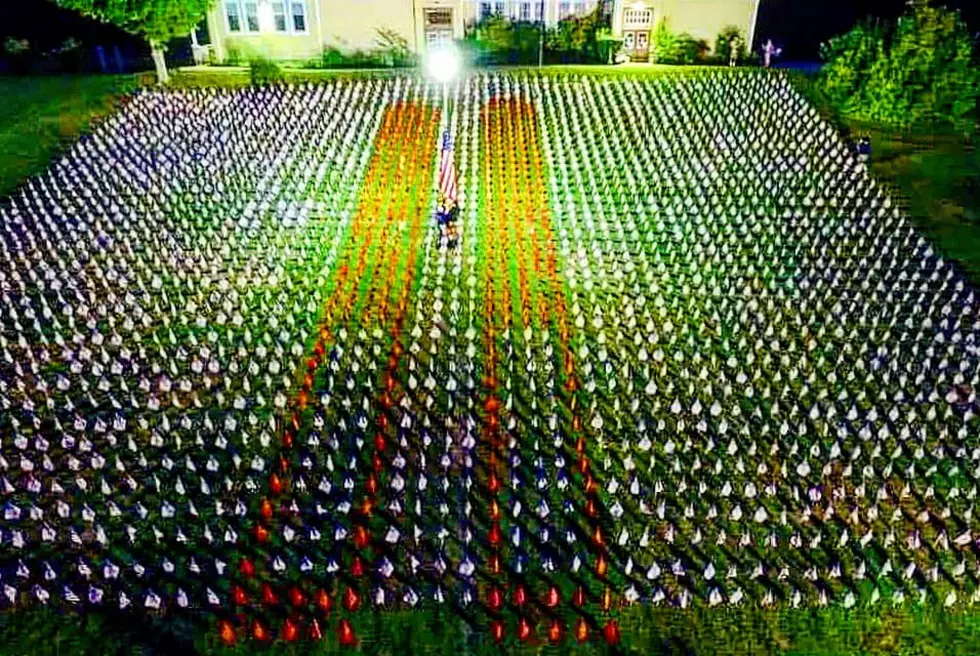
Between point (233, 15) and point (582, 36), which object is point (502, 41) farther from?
point (233, 15)

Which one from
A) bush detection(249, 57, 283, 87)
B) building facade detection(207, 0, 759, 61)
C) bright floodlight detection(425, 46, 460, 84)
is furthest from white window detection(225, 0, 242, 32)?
bright floodlight detection(425, 46, 460, 84)

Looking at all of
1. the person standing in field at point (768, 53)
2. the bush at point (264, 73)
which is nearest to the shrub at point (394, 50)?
the bush at point (264, 73)

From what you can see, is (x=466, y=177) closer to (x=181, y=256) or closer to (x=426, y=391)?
(x=181, y=256)

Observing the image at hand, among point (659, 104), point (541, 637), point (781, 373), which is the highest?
point (659, 104)

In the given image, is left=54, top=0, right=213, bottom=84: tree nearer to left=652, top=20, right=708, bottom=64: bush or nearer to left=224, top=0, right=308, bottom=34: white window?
left=224, top=0, right=308, bottom=34: white window

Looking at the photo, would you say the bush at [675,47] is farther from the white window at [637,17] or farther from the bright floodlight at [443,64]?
the bright floodlight at [443,64]

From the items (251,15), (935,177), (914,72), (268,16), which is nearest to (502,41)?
(268,16)

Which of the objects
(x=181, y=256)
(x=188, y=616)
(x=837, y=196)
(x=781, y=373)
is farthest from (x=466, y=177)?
(x=188, y=616)
